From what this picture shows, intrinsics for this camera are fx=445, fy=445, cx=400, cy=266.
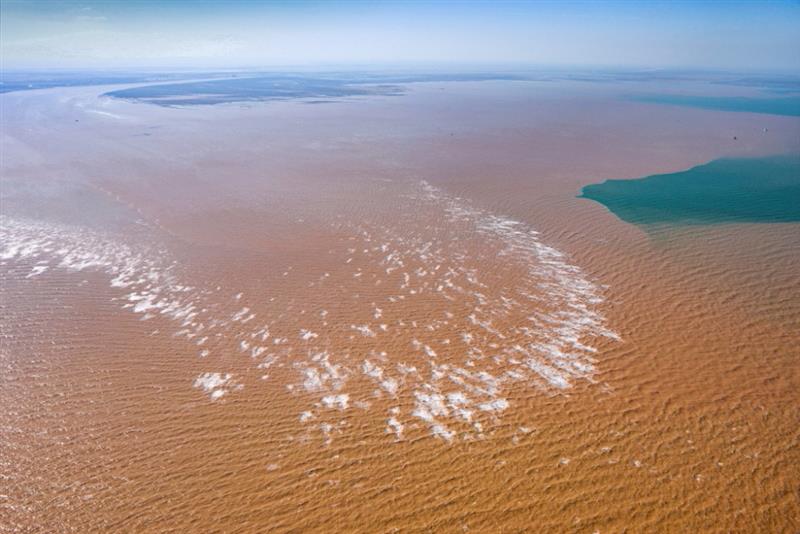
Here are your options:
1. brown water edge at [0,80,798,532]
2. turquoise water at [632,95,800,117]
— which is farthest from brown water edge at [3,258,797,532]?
turquoise water at [632,95,800,117]

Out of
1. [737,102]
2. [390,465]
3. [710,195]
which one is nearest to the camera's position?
[390,465]

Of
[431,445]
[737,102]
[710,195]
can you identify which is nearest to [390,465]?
[431,445]

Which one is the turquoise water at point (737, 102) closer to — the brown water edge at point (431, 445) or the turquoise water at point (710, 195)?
the turquoise water at point (710, 195)

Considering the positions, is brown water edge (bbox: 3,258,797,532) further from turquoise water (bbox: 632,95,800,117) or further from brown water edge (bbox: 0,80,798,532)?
turquoise water (bbox: 632,95,800,117)

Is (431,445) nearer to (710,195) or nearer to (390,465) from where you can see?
(390,465)

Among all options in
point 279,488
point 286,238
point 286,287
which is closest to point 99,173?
point 286,238

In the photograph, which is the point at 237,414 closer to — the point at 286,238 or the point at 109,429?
the point at 109,429
